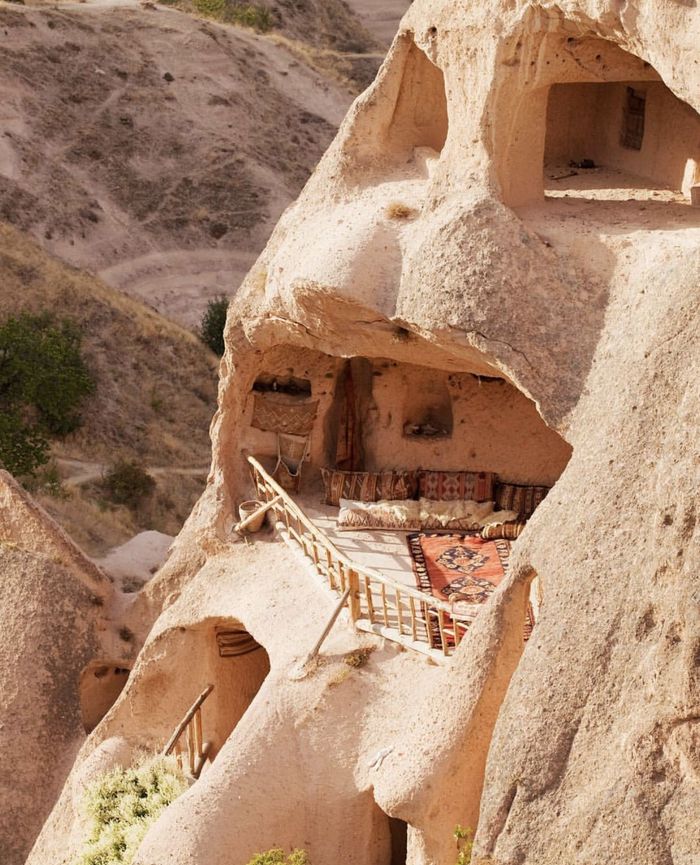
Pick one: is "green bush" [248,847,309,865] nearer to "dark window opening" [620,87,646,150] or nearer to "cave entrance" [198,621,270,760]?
"cave entrance" [198,621,270,760]

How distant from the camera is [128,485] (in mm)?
30938

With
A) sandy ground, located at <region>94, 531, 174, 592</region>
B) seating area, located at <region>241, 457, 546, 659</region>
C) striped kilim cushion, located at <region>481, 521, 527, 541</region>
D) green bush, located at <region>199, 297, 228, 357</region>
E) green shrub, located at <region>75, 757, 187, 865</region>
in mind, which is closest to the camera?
seating area, located at <region>241, 457, 546, 659</region>

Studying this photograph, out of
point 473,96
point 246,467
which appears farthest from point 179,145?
point 473,96

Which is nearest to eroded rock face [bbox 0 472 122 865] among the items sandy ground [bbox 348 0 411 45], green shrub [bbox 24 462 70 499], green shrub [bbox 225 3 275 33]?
green shrub [bbox 24 462 70 499]

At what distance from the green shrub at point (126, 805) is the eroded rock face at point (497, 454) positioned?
18.0 inches

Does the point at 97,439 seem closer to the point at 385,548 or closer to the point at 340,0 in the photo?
the point at 385,548

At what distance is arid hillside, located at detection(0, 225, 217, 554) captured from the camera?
1257 inches

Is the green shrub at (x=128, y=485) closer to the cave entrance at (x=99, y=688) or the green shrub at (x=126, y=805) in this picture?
the cave entrance at (x=99, y=688)

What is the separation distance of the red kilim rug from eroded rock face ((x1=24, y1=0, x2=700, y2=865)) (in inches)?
44.1

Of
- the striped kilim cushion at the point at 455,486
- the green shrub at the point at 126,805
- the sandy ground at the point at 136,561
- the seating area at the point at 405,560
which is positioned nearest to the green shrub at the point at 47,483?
the sandy ground at the point at 136,561

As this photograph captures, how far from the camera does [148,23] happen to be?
56.3 m

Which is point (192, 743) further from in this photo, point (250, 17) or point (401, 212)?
point (250, 17)

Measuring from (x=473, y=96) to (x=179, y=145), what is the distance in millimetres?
39467

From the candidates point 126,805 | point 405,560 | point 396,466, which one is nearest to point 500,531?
point 405,560
